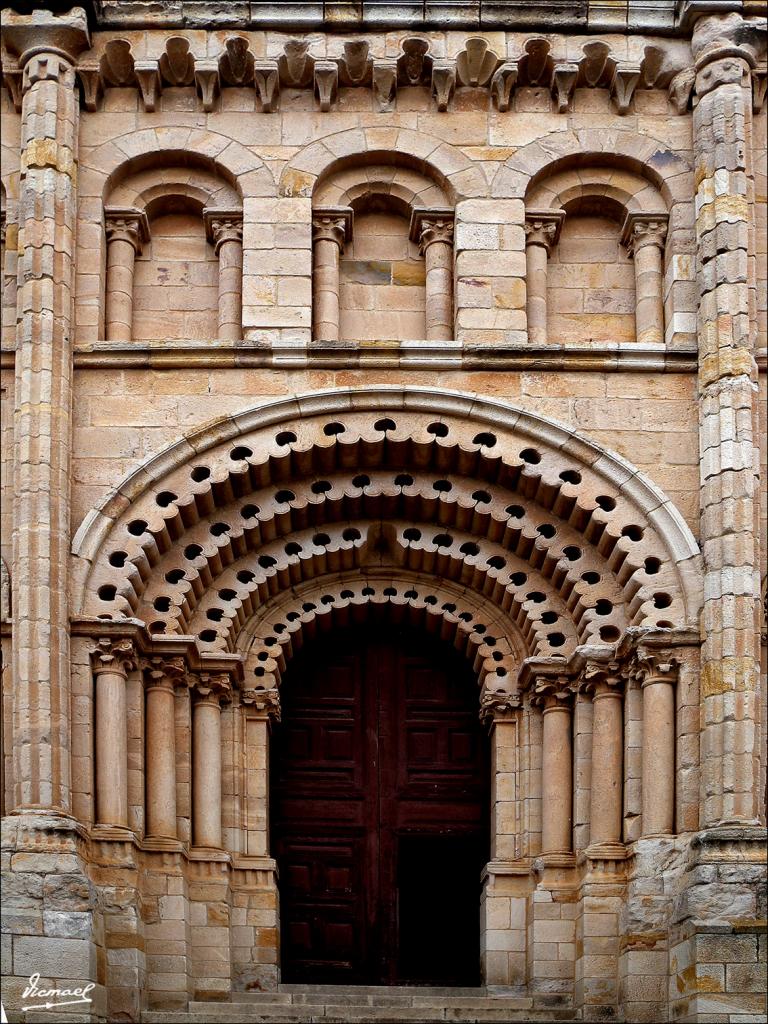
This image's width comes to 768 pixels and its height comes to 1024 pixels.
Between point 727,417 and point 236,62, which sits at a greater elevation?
point 236,62

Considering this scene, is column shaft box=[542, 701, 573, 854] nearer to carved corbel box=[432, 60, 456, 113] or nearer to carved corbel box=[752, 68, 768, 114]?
carved corbel box=[432, 60, 456, 113]

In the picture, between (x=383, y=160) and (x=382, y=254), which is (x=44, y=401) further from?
(x=383, y=160)

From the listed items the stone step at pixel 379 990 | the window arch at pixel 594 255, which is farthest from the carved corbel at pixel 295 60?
the stone step at pixel 379 990

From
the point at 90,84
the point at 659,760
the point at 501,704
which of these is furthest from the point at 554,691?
the point at 90,84

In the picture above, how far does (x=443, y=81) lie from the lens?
22.5m

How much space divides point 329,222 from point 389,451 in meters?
2.22

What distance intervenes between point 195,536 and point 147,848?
→ 2817mm

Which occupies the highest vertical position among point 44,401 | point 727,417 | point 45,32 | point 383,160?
point 45,32

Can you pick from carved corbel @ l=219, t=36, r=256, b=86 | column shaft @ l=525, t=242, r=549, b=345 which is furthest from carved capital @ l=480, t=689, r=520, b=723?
carved corbel @ l=219, t=36, r=256, b=86

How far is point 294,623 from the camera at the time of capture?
2227cm

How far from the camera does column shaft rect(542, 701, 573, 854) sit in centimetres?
2130

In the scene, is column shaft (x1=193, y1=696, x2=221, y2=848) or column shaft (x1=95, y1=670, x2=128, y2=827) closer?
column shaft (x1=95, y1=670, x2=128, y2=827)

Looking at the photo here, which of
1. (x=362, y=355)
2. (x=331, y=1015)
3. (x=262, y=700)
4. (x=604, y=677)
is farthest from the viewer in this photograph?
(x=262, y=700)

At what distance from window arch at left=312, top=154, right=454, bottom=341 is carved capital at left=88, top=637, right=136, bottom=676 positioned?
132 inches
